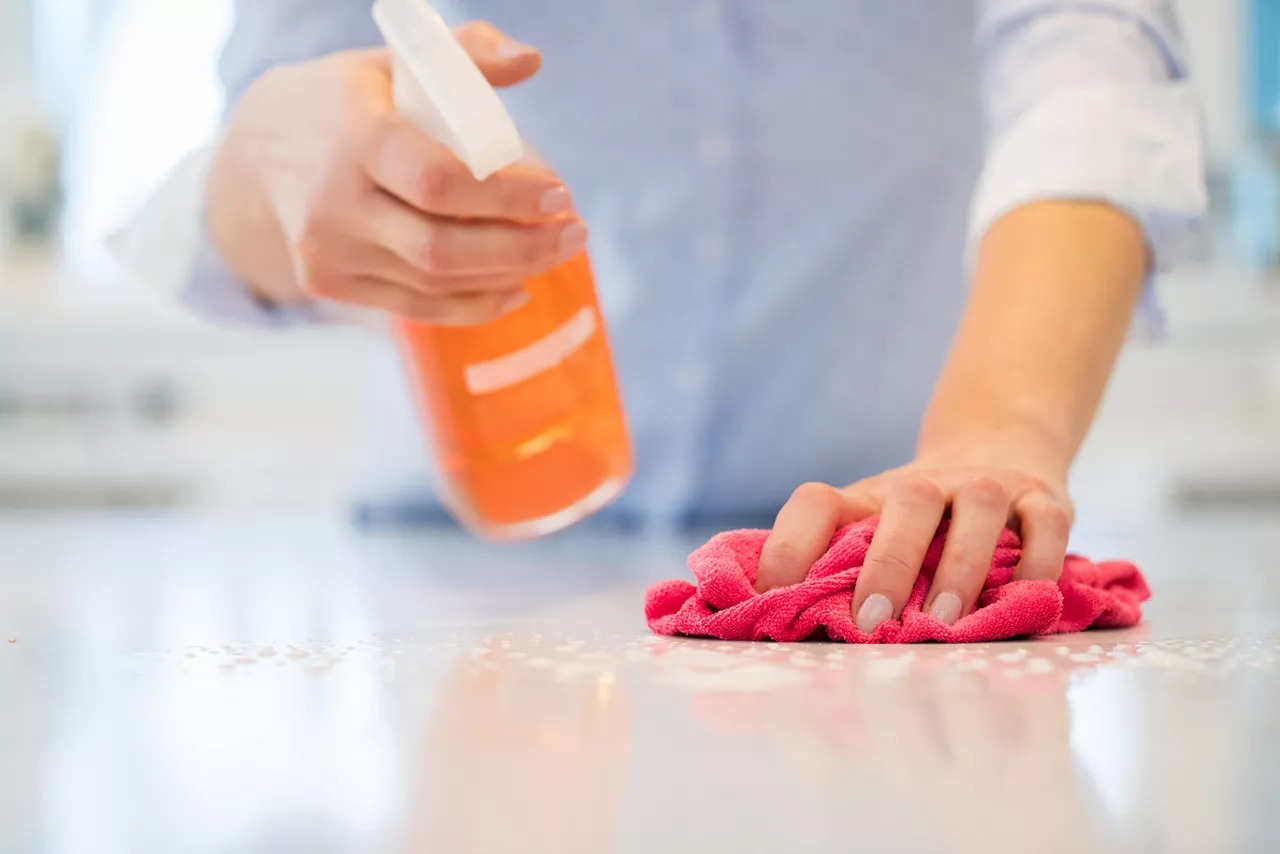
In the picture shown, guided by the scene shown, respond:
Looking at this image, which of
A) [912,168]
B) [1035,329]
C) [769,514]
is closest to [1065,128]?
[1035,329]

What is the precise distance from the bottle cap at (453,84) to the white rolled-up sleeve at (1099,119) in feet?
1.08

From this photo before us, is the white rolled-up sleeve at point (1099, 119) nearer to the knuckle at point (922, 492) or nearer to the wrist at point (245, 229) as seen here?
the knuckle at point (922, 492)

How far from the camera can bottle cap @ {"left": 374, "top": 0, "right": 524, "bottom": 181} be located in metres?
0.45

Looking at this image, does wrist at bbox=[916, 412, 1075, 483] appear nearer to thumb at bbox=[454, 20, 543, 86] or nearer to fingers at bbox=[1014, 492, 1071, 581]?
fingers at bbox=[1014, 492, 1071, 581]

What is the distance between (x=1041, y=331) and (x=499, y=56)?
295 mm

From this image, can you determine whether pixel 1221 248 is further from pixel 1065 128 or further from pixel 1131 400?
pixel 1065 128

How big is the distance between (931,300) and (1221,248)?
1863 millimetres

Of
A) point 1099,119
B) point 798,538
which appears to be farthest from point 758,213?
point 798,538

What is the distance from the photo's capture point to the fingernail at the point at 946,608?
0.43 metres

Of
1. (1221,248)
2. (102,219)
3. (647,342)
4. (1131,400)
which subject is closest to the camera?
(647,342)

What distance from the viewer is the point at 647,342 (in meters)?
0.91

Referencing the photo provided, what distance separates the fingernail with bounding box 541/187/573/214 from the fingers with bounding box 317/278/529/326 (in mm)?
51

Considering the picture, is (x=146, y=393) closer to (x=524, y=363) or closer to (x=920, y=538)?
(x=524, y=363)

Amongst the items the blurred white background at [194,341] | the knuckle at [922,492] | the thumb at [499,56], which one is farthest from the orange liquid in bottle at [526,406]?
the blurred white background at [194,341]
